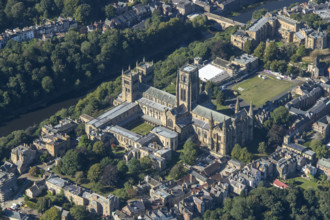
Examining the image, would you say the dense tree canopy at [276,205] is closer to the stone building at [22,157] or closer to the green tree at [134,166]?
the green tree at [134,166]

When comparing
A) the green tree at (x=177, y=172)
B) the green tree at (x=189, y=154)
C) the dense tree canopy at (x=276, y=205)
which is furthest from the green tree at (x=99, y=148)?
the dense tree canopy at (x=276, y=205)

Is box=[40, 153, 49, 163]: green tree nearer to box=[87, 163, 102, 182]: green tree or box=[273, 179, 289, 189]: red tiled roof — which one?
box=[87, 163, 102, 182]: green tree

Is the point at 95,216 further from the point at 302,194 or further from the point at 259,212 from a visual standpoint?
the point at 302,194

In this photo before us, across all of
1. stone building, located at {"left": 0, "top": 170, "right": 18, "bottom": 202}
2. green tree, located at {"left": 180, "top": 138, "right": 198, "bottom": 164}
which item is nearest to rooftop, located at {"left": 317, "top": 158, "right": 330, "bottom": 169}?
green tree, located at {"left": 180, "top": 138, "right": 198, "bottom": 164}

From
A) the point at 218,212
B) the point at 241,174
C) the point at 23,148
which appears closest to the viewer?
the point at 218,212

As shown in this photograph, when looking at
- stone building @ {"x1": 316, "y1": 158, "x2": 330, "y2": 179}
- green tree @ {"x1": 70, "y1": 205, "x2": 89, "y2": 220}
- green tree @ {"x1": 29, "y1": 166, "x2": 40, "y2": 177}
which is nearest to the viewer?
green tree @ {"x1": 70, "y1": 205, "x2": 89, "y2": 220}

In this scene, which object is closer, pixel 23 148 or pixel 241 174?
pixel 241 174

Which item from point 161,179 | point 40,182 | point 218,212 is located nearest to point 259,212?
point 218,212
